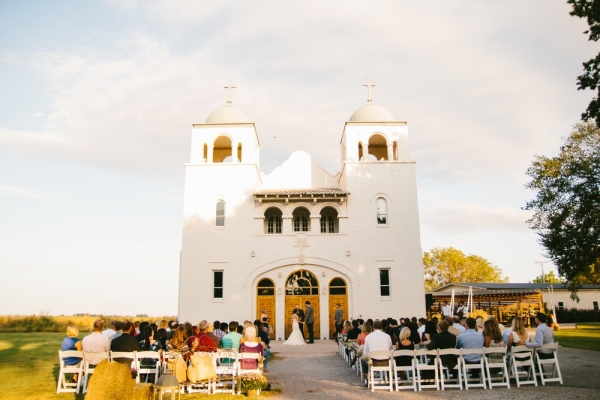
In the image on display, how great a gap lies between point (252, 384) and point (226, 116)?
20.3 meters

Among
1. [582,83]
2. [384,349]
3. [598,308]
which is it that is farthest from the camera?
[598,308]

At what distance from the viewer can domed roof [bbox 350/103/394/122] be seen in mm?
28625

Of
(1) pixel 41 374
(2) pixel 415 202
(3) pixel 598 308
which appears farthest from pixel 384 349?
(3) pixel 598 308

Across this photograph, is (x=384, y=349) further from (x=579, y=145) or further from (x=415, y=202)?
(x=579, y=145)

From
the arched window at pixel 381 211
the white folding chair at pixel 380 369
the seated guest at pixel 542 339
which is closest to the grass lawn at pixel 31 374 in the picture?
the white folding chair at pixel 380 369

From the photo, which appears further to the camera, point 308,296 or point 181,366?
point 308,296

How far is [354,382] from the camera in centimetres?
1252

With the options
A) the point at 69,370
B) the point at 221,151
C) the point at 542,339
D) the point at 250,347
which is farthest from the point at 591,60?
the point at 221,151

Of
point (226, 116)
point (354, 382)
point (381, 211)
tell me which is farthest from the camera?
point (226, 116)

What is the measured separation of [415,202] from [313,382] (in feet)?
53.5

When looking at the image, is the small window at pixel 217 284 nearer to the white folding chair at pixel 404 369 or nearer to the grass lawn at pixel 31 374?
the grass lawn at pixel 31 374

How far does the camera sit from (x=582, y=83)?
15.4m

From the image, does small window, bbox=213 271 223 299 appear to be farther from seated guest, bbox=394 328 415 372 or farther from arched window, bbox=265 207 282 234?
seated guest, bbox=394 328 415 372

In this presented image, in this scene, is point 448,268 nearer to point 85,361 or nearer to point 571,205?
point 571,205
